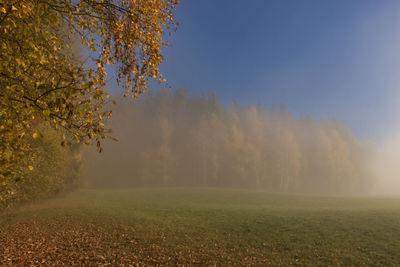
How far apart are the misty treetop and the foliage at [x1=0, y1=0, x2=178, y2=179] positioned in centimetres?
4477

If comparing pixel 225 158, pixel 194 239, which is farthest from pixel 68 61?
pixel 225 158

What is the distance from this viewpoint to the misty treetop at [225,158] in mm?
49750

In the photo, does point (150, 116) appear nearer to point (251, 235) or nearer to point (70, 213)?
point (70, 213)

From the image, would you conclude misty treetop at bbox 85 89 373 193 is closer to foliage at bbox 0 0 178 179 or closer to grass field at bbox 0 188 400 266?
grass field at bbox 0 188 400 266

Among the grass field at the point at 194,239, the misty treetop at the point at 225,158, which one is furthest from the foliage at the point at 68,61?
the misty treetop at the point at 225,158

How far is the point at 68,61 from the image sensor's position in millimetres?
4969

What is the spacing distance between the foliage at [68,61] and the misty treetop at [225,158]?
44.8m

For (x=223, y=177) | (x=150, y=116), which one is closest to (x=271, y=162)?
(x=223, y=177)

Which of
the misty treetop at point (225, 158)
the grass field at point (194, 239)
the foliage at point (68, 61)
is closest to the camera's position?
the foliage at point (68, 61)

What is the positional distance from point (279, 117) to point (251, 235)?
62.3m

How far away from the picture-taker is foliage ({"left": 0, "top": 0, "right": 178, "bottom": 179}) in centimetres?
360

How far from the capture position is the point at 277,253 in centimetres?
1016

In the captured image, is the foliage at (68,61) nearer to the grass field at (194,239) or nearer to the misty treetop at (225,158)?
the grass field at (194,239)

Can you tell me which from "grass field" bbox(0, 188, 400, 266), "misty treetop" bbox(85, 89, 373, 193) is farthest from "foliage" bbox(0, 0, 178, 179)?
"misty treetop" bbox(85, 89, 373, 193)
